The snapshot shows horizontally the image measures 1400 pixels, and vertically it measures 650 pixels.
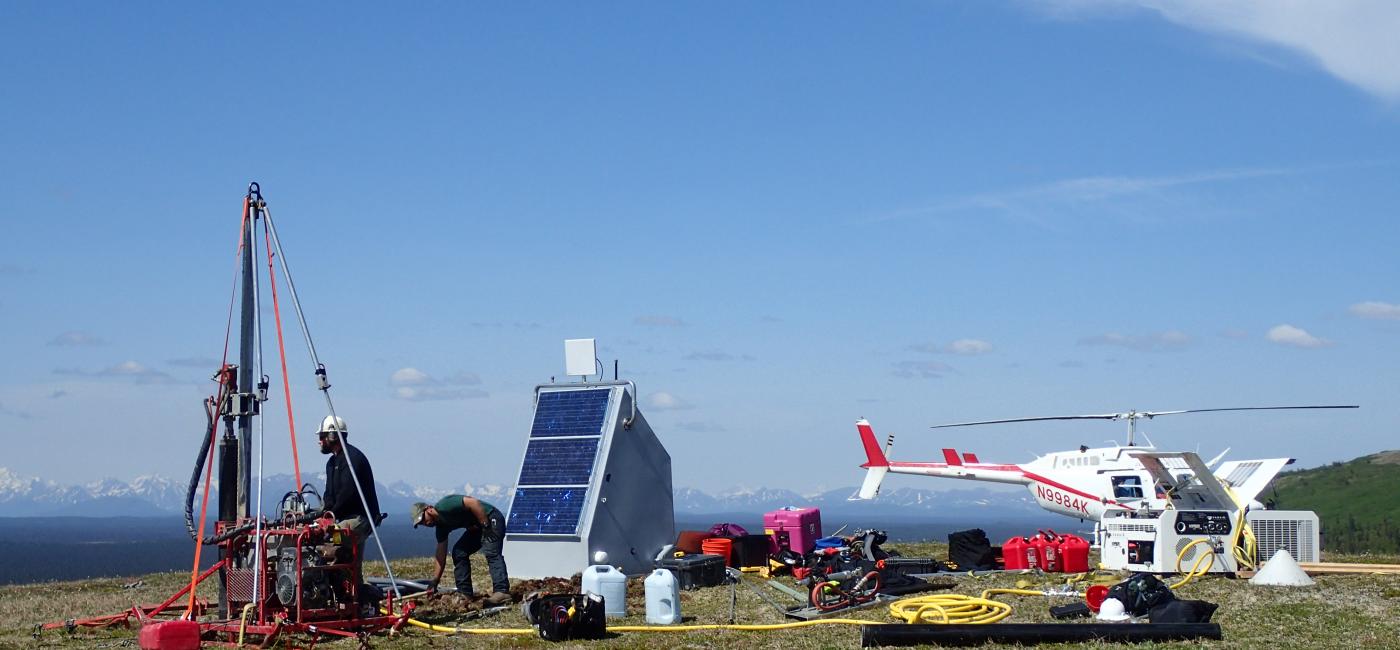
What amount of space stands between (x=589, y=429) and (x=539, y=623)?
7175 mm

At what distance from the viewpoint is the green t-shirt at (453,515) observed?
54.4ft

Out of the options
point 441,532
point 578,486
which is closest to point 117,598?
point 441,532

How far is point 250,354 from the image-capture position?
14375mm

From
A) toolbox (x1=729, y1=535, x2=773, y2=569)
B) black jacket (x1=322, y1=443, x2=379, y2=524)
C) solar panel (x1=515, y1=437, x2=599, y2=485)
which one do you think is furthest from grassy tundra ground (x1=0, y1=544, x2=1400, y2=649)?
solar panel (x1=515, y1=437, x2=599, y2=485)

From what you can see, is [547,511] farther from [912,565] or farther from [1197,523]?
[1197,523]

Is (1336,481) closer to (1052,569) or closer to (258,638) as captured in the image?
(1052,569)

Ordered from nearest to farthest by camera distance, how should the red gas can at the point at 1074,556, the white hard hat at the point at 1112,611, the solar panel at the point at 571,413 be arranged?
the white hard hat at the point at 1112,611 < the red gas can at the point at 1074,556 < the solar panel at the point at 571,413

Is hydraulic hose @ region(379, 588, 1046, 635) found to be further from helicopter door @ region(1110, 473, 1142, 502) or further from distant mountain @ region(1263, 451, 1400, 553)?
distant mountain @ region(1263, 451, 1400, 553)

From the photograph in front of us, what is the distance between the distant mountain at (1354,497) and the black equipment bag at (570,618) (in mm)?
97906

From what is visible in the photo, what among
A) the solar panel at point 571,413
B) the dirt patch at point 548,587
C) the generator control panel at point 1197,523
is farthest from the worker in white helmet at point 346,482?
the generator control panel at point 1197,523

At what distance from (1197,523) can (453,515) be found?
9921 millimetres

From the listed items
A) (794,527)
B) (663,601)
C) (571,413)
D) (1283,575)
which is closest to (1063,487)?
(794,527)

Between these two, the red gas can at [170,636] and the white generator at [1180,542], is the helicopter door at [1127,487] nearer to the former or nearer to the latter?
the white generator at [1180,542]

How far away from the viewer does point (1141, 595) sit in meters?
12.9
